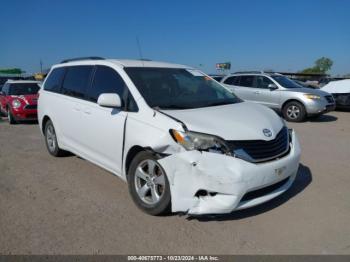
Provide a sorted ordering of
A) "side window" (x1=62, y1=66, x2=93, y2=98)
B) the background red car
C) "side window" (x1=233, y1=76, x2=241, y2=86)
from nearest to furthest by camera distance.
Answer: "side window" (x1=62, y1=66, x2=93, y2=98) → the background red car → "side window" (x1=233, y1=76, x2=241, y2=86)

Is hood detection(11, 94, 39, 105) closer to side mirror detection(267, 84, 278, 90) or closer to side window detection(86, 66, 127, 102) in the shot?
side window detection(86, 66, 127, 102)

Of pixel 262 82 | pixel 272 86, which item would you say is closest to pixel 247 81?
pixel 262 82

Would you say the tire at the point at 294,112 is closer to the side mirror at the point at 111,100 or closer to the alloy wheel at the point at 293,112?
the alloy wheel at the point at 293,112

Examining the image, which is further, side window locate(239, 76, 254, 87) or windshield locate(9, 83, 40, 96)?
side window locate(239, 76, 254, 87)

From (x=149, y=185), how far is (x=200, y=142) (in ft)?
2.83

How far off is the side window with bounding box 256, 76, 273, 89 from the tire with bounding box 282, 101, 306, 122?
119 cm

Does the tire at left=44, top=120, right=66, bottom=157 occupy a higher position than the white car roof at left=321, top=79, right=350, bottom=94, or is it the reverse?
the white car roof at left=321, top=79, right=350, bottom=94

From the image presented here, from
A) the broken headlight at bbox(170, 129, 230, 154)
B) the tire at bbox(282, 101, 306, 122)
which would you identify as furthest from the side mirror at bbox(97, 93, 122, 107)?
the tire at bbox(282, 101, 306, 122)

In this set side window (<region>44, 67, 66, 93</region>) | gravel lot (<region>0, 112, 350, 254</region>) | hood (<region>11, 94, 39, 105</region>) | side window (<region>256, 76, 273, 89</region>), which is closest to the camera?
gravel lot (<region>0, 112, 350, 254</region>)

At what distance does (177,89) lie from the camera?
14.6 feet

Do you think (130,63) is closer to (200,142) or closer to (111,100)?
(111,100)

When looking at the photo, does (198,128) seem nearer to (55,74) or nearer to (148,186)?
(148,186)

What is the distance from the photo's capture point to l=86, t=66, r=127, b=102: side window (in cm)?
430

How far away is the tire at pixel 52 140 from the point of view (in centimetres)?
607
